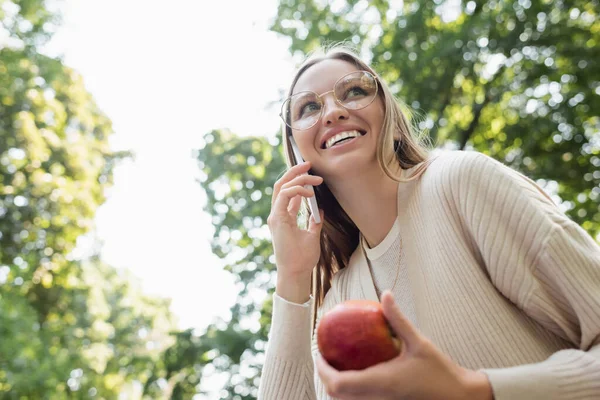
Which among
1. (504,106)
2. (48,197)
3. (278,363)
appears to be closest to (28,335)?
(48,197)

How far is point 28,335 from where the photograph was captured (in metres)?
11.6

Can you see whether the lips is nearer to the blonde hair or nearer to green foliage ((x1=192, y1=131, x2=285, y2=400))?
the blonde hair

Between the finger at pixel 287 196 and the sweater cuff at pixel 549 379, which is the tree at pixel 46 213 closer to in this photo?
the finger at pixel 287 196

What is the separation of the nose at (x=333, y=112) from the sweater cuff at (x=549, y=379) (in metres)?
1.10

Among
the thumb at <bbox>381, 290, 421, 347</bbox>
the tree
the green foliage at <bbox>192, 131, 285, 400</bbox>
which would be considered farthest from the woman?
the tree

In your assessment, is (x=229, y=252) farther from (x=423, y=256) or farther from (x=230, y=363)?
(x=423, y=256)

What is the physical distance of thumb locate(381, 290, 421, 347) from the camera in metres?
1.04

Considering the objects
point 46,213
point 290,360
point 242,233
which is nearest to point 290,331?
point 290,360

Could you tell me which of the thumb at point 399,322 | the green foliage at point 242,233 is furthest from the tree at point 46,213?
the thumb at point 399,322

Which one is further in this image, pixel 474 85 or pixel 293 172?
pixel 474 85

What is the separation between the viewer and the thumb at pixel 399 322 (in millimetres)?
1041

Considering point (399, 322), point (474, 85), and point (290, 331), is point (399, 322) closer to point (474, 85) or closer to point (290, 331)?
point (290, 331)

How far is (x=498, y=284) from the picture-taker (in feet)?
4.91

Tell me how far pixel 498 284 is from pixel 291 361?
2.58ft
